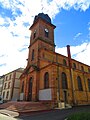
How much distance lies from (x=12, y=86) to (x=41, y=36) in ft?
58.0

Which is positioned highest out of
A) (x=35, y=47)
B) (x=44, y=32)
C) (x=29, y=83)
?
(x=44, y=32)

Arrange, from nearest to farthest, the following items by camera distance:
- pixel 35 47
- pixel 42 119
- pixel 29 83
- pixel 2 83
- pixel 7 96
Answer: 1. pixel 42 119
2. pixel 29 83
3. pixel 35 47
4. pixel 7 96
5. pixel 2 83

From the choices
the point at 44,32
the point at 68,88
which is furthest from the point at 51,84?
the point at 44,32

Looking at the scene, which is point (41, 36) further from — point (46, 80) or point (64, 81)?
point (64, 81)

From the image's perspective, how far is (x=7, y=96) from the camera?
3753 centimetres

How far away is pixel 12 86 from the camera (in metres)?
36.7

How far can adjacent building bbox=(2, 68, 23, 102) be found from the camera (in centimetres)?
3591

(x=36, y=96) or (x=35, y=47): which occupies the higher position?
(x=35, y=47)

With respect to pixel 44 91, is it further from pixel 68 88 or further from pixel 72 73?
pixel 72 73

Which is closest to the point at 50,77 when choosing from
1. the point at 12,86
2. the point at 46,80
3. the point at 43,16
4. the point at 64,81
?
the point at 46,80

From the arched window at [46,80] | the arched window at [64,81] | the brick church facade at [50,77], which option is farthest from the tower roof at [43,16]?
the arched window at [64,81]

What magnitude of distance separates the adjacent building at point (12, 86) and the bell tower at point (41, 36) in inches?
412

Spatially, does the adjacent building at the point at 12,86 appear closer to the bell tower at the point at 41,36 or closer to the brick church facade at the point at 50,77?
the brick church facade at the point at 50,77

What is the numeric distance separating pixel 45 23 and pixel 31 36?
5.31 m
